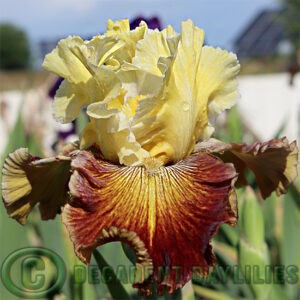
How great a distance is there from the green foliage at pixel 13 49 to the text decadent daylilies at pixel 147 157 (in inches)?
1290

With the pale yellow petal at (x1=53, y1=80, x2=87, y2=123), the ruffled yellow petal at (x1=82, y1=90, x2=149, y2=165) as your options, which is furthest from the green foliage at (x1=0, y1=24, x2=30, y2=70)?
the ruffled yellow petal at (x1=82, y1=90, x2=149, y2=165)

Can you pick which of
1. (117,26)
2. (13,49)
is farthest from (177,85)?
(13,49)

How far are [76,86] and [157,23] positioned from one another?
42cm

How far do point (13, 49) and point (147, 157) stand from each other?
34.8 m

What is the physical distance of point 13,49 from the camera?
108 feet

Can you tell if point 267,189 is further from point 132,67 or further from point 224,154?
point 132,67

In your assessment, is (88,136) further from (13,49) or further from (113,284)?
(13,49)

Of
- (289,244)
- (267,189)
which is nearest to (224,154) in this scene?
(267,189)

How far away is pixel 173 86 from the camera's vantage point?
0.75 metres

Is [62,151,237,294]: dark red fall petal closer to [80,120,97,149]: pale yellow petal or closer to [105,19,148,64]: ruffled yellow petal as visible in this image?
[80,120,97,149]: pale yellow petal

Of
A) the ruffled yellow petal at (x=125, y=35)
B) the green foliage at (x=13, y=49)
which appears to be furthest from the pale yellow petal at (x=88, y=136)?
the green foliage at (x=13, y=49)

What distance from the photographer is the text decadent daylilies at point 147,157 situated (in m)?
0.64

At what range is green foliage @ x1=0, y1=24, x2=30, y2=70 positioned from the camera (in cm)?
3238

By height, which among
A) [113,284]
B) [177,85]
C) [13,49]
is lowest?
[113,284]
